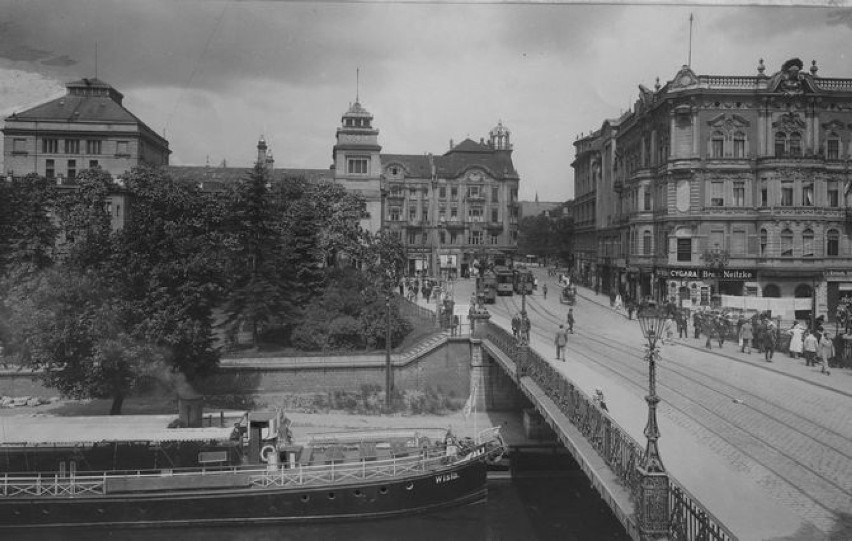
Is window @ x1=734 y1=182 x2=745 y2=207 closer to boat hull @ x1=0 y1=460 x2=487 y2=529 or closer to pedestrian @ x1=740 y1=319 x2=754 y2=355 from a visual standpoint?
pedestrian @ x1=740 y1=319 x2=754 y2=355

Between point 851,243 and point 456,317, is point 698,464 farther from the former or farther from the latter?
point 456,317

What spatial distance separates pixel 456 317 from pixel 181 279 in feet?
33.2

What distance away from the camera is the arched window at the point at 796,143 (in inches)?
619

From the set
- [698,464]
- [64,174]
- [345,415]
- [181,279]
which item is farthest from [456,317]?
[698,464]

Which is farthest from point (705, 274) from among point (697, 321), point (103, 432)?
point (103, 432)

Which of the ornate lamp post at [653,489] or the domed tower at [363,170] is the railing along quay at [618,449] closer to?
the ornate lamp post at [653,489]

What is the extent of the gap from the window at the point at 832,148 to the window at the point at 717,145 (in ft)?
6.87

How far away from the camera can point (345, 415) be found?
83.9ft

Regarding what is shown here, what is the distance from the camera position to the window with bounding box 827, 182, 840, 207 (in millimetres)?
15492

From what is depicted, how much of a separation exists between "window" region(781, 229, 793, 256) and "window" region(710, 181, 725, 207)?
1.44 meters

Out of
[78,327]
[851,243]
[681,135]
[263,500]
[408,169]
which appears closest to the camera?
[851,243]

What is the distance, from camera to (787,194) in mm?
16062

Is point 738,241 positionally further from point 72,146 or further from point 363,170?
point 363,170

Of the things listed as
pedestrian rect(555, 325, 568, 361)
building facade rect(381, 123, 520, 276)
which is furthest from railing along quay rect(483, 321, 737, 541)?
building facade rect(381, 123, 520, 276)
